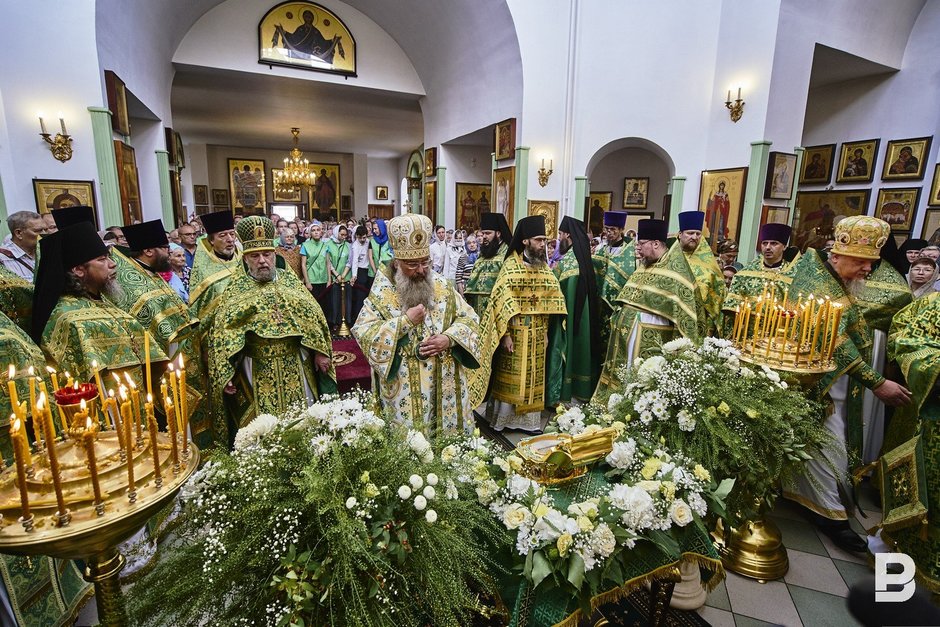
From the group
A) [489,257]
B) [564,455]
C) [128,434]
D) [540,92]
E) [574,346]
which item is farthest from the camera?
[540,92]

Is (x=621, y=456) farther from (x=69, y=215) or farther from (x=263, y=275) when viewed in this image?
(x=69, y=215)

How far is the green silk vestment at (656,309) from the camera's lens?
4285 mm

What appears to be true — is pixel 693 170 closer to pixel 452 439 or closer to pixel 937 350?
pixel 937 350

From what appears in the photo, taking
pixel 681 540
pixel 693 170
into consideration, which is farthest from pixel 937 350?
pixel 693 170

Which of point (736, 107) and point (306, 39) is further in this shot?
point (306, 39)

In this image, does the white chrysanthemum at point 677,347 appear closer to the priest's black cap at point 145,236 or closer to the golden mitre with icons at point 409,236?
the golden mitre with icons at point 409,236

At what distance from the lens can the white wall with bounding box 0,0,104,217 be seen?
6836mm

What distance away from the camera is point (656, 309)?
4379mm

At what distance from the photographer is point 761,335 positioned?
334 centimetres

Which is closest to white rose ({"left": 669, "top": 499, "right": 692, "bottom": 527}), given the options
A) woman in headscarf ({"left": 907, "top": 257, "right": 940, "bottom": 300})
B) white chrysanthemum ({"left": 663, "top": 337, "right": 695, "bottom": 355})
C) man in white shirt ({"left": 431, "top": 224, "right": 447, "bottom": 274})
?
white chrysanthemum ({"left": 663, "top": 337, "right": 695, "bottom": 355})

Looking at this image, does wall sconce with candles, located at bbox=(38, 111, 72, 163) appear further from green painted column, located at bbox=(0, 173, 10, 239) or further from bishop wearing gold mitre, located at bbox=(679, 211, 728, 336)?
bishop wearing gold mitre, located at bbox=(679, 211, 728, 336)

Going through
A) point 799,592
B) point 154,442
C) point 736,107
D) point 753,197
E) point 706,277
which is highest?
point 736,107

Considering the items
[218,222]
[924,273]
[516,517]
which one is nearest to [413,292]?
[516,517]

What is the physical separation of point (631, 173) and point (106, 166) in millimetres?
14984
